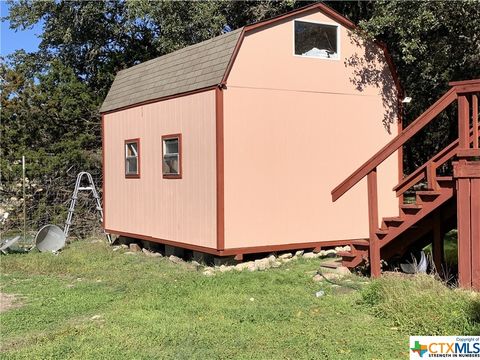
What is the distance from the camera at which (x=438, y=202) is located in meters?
7.40

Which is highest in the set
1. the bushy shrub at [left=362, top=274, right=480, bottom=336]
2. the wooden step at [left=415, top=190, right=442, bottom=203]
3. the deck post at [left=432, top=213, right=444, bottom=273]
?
the wooden step at [left=415, top=190, right=442, bottom=203]

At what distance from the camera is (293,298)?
7.01 m

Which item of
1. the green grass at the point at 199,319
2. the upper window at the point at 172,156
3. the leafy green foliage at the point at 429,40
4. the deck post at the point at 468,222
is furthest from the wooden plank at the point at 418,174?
the upper window at the point at 172,156

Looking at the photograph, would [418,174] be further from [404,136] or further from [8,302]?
[8,302]

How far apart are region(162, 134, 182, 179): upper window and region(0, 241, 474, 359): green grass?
2253mm

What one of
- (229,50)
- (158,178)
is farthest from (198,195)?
(229,50)

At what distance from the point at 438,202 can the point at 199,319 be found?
352 centimetres

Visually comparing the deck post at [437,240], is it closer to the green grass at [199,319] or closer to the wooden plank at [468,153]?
the green grass at [199,319]

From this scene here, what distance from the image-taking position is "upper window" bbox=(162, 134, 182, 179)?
35.3 feet

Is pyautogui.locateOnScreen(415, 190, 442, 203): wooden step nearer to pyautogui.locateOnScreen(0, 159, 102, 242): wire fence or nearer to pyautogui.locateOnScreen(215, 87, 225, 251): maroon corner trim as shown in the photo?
pyautogui.locateOnScreen(215, 87, 225, 251): maroon corner trim

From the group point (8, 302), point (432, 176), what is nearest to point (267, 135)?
point (432, 176)

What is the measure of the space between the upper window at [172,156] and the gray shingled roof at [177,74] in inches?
35.4

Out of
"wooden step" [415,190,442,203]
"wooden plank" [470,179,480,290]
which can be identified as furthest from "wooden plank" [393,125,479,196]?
"wooden plank" [470,179,480,290]

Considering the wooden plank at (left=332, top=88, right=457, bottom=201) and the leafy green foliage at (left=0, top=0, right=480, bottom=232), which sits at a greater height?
the leafy green foliage at (left=0, top=0, right=480, bottom=232)
